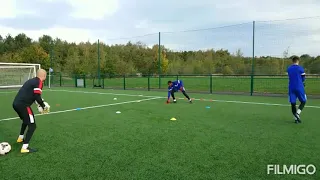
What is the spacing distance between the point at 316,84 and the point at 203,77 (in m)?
7.39

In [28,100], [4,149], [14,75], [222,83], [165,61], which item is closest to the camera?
[4,149]

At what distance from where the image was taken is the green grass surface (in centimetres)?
1642

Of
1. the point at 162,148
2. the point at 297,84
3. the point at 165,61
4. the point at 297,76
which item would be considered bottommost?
the point at 162,148

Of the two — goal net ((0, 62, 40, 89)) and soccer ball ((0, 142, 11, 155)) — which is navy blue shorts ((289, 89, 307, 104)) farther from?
goal net ((0, 62, 40, 89))

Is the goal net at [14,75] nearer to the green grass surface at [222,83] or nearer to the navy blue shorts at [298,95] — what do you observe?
the green grass surface at [222,83]

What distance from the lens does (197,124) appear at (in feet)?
24.1

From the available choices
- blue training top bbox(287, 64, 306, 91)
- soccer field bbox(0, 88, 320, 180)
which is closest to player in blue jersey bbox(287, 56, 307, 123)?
blue training top bbox(287, 64, 306, 91)

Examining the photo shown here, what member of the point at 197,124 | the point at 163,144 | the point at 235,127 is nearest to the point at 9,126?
the point at 163,144

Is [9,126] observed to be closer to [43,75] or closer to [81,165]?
[43,75]

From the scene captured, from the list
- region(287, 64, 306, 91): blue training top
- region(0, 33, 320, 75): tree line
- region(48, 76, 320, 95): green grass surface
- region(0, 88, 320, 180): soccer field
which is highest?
region(0, 33, 320, 75): tree line

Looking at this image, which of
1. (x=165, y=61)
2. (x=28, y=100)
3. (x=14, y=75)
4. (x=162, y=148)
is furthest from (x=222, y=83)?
(x=28, y=100)

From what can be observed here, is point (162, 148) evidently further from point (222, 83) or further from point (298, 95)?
point (222, 83)

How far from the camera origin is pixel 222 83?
65.1 ft

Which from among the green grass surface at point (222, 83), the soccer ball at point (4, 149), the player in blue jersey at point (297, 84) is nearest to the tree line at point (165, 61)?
the green grass surface at point (222, 83)
